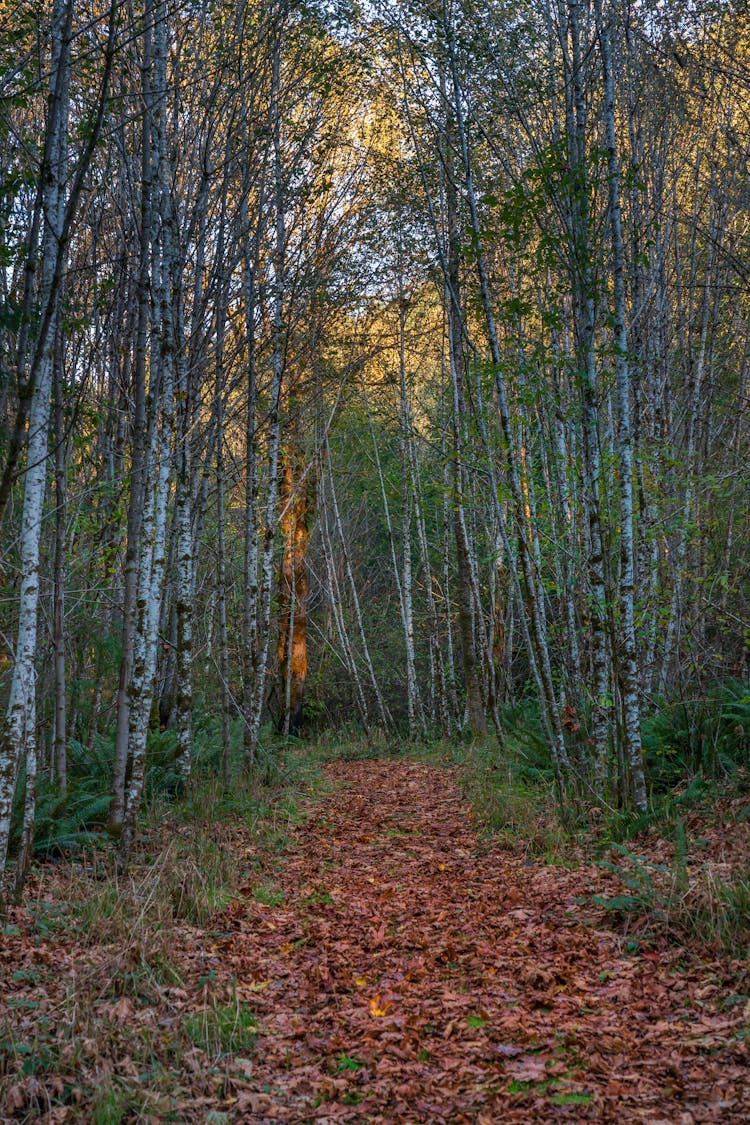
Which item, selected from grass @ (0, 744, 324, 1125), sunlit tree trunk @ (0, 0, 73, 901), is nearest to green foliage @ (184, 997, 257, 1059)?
grass @ (0, 744, 324, 1125)

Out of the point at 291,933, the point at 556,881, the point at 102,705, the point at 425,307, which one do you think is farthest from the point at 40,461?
the point at 425,307

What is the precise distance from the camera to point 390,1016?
13.5 feet

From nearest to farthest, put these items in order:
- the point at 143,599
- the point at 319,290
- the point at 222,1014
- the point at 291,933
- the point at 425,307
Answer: the point at 222,1014 → the point at 291,933 → the point at 143,599 → the point at 319,290 → the point at 425,307

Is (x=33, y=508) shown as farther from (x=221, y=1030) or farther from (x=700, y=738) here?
(x=700, y=738)

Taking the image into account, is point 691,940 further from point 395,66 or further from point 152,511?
point 395,66

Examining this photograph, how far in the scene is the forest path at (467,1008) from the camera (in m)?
3.28

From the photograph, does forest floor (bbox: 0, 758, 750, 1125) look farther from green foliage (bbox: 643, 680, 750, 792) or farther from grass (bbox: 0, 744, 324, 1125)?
green foliage (bbox: 643, 680, 750, 792)

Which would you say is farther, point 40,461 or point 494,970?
point 40,461

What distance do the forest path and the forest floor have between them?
0.4 inches

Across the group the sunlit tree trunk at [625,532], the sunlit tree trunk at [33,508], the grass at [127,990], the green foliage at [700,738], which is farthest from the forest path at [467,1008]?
the green foliage at [700,738]

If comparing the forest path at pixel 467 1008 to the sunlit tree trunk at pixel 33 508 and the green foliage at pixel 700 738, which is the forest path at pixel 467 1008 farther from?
the green foliage at pixel 700 738

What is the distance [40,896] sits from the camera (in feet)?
18.7

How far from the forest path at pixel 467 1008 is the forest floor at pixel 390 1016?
1cm

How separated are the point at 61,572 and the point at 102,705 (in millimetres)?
5141
